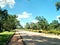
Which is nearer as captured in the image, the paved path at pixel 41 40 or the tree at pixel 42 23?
the paved path at pixel 41 40

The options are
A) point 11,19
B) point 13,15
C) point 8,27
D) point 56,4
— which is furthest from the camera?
point 13,15

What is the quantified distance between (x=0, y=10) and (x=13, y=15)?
52.5 meters

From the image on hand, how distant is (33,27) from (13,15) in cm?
4477

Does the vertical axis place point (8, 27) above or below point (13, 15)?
below

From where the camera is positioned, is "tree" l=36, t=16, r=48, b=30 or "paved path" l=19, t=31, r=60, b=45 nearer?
"paved path" l=19, t=31, r=60, b=45

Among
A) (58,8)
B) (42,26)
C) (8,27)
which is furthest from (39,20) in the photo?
(58,8)

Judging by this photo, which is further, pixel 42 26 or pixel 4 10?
pixel 42 26

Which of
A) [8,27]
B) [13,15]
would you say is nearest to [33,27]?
[13,15]

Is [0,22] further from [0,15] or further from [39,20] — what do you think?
[39,20]

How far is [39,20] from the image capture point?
137 m

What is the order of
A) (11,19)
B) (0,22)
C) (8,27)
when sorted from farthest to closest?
1. (11,19)
2. (8,27)
3. (0,22)

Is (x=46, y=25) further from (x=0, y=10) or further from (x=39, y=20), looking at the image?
(x=0, y=10)

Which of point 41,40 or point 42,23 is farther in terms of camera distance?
point 42,23

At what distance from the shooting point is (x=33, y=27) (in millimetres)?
162000
